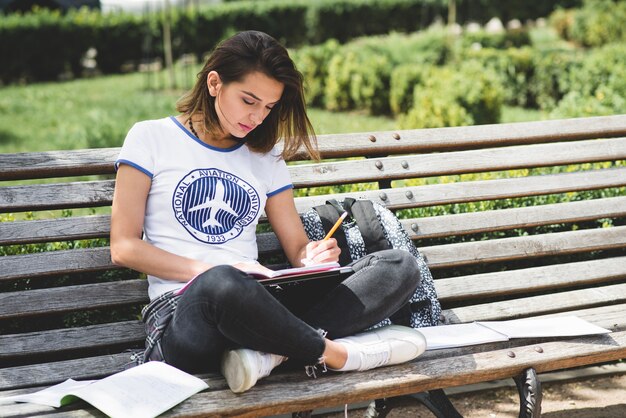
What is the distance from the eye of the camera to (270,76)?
2959mm

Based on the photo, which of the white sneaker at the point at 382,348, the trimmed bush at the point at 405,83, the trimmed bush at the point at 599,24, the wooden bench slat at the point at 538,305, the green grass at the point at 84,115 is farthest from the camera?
the trimmed bush at the point at 599,24

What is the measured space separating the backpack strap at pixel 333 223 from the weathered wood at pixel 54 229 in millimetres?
815

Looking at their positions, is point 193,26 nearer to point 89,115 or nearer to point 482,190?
point 89,115

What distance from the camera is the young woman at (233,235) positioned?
2543 mm

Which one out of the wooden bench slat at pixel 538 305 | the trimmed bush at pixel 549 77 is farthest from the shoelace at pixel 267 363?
the trimmed bush at pixel 549 77

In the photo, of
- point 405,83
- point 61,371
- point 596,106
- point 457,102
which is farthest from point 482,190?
point 405,83

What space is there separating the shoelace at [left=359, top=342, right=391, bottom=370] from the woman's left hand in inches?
14.8

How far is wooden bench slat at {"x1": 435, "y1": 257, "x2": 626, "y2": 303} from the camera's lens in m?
3.63

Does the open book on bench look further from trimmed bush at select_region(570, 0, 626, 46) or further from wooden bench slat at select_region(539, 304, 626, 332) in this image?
trimmed bush at select_region(570, 0, 626, 46)

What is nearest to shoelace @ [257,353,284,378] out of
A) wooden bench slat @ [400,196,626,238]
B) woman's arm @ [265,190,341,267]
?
woman's arm @ [265,190,341,267]

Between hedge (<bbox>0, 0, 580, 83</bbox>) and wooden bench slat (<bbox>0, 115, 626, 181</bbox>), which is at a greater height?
wooden bench slat (<bbox>0, 115, 626, 181</bbox>)

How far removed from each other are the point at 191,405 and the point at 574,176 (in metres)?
2.35

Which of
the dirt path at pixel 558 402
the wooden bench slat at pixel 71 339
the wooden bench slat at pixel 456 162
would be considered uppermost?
the wooden bench slat at pixel 456 162

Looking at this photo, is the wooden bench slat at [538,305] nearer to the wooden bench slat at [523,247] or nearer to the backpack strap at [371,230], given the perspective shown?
the wooden bench slat at [523,247]
